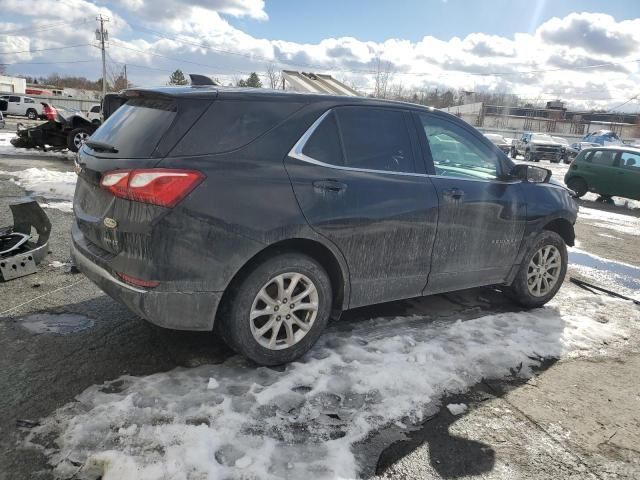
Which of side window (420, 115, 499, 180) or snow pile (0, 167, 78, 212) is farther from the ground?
side window (420, 115, 499, 180)

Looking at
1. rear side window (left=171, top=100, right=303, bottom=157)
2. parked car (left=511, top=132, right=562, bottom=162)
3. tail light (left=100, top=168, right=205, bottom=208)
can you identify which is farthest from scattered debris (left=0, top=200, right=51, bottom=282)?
parked car (left=511, top=132, right=562, bottom=162)

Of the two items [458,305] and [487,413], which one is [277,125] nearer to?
[487,413]

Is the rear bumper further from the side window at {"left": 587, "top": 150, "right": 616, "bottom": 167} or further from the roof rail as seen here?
the side window at {"left": 587, "top": 150, "right": 616, "bottom": 167}

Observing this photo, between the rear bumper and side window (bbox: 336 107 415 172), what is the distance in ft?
4.36

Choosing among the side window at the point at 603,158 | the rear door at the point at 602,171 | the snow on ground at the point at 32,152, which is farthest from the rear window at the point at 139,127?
the side window at the point at 603,158

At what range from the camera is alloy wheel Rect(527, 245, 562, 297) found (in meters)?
4.80

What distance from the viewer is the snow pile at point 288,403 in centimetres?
235

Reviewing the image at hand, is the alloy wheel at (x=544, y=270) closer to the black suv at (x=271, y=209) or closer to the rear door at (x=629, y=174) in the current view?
the black suv at (x=271, y=209)

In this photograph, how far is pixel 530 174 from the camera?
454 centimetres

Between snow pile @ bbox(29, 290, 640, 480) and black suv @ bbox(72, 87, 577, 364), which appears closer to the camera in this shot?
snow pile @ bbox(29, 290, 640, 480)

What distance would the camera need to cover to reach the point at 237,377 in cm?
313

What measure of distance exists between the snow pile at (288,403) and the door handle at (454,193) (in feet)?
3.57

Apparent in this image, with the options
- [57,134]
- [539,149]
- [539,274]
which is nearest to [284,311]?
[539,274]

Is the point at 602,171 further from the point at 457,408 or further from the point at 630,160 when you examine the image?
the point at 457,408
